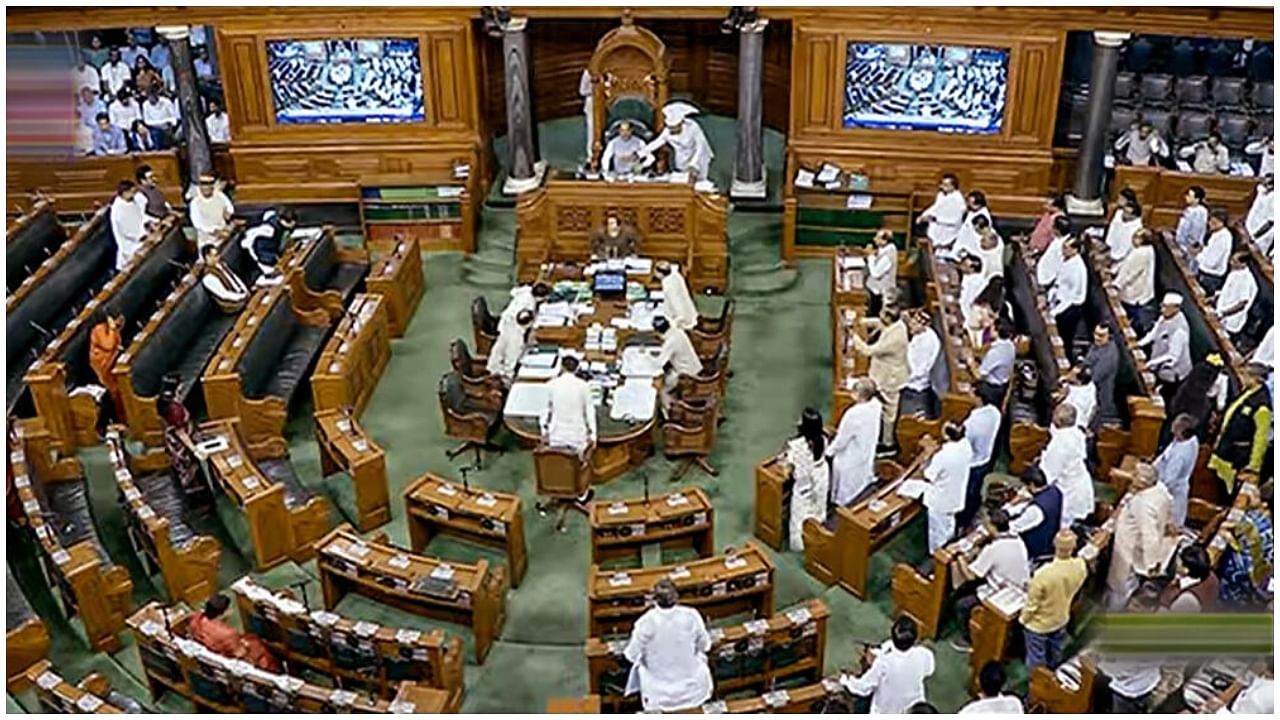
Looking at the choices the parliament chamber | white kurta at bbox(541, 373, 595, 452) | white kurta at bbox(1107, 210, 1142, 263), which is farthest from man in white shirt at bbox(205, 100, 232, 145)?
white kurta at bbox(1107, 210, 1142, 263)

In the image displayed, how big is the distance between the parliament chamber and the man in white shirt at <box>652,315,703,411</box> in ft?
0.16

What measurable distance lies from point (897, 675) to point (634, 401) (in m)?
4.05

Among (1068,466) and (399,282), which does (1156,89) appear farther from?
(399,282)

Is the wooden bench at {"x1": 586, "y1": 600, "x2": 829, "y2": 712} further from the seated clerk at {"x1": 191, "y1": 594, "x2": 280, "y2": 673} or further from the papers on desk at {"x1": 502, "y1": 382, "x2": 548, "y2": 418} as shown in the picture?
the papers on desk at {"x1": 502, "y1": 382, "x2": 548, "y2": 418}

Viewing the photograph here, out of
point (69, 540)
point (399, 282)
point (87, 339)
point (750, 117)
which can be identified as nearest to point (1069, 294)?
point (750, 117)

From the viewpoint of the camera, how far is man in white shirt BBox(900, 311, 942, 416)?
1134 centimetres

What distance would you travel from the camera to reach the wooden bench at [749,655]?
870 centimetres

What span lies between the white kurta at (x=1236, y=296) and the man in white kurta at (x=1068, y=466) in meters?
3.28

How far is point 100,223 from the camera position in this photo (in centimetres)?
1428

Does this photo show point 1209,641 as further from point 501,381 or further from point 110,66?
point 110,66

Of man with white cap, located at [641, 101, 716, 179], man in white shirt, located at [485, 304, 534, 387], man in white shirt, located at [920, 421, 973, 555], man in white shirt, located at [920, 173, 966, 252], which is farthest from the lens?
man with white cap, located at [641, 101, 716, 179]

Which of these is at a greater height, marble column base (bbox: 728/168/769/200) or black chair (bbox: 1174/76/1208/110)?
black chair (bbox: 1174/76/1208/110)

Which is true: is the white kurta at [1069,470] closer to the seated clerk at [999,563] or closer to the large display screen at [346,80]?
the seated clerk at [999,563]

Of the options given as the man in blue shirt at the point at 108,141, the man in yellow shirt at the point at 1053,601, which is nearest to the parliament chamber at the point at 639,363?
the man in yellow shirt at the point at 1053,601
